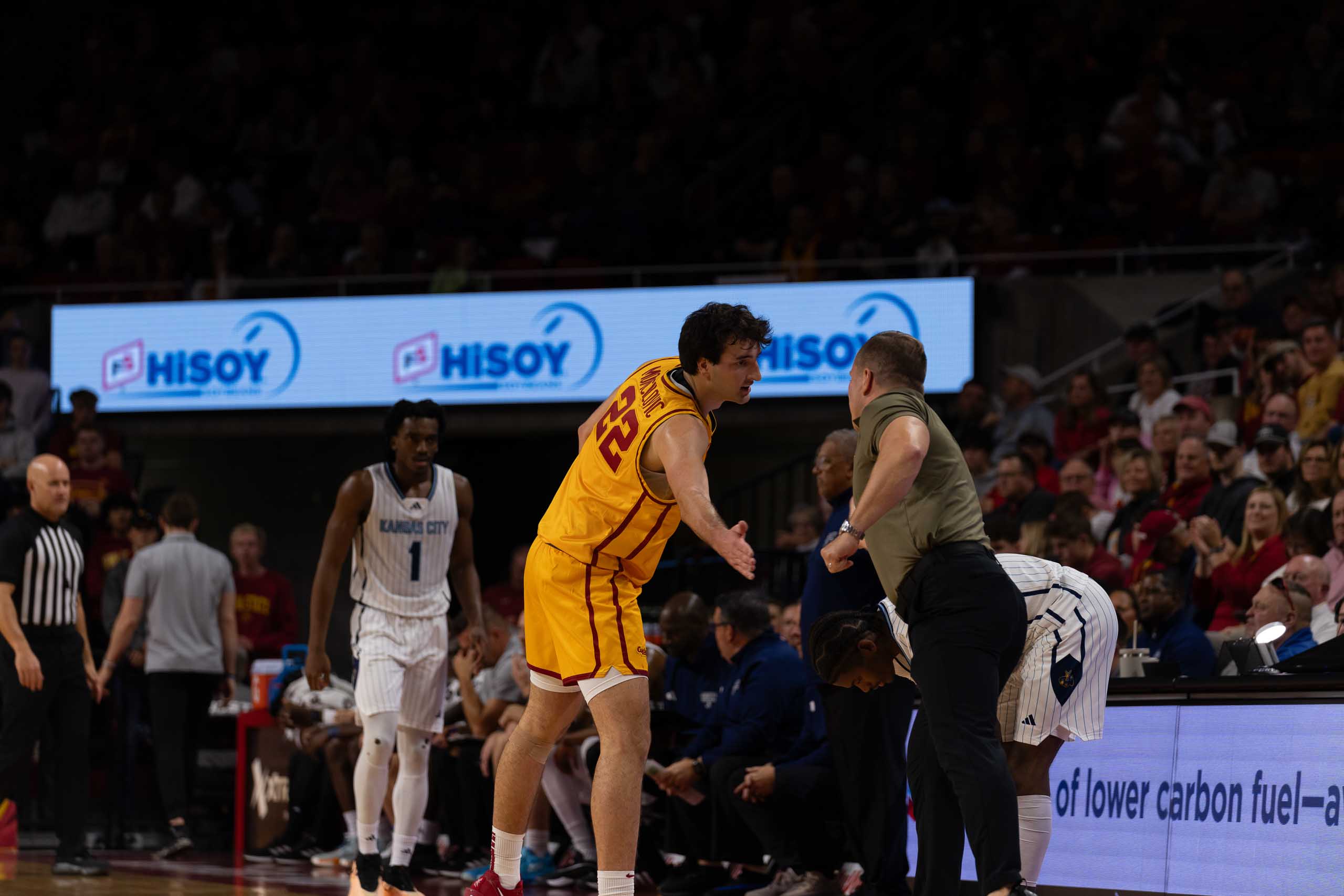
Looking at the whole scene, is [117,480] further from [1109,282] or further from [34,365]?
[1109,282]

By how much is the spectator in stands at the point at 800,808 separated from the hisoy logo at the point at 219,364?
8.95m

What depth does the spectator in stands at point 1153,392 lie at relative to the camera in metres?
11.5

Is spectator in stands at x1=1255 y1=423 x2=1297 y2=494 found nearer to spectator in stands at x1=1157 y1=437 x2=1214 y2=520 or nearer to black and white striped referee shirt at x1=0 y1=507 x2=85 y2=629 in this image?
spectator in stands at x1=1157 y1=437 x2=1214 y2=520

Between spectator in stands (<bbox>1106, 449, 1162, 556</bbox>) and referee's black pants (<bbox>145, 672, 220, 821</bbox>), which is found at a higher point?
spectator in stands (<bbox>1106, 449, 1162, 556</bbox>)

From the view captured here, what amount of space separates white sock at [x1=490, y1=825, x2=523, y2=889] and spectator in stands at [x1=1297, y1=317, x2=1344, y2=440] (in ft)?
21.9

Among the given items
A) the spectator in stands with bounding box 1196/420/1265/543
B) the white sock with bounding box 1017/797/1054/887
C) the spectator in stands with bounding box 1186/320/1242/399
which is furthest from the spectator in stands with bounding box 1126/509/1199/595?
the white sock with bounding box 1017/797/1054/887

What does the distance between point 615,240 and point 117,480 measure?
16.5 ft

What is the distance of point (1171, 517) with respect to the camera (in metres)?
9.24

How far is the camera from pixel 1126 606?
7918 mm

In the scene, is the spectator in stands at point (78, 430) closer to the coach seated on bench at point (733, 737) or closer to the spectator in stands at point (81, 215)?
the spectator in stands at point (81, 215)

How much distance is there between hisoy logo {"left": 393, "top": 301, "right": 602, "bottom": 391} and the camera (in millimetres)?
14414

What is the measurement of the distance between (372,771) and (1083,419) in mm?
6957

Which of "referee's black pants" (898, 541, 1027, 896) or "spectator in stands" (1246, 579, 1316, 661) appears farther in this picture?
"spectator in stands" (1246, 579, 1316, 661)

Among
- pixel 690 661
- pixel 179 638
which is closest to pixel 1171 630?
pixel 690 661
